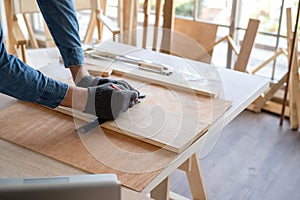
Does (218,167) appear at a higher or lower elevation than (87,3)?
lower

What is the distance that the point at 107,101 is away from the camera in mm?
1250

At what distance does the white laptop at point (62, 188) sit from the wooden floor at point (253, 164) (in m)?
1.26

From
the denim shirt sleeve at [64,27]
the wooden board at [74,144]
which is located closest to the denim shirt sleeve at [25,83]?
the wooden board at [74,144]

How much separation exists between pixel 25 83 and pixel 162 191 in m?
0.56

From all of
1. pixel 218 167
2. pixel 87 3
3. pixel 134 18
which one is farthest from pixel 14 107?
pixel 134 18

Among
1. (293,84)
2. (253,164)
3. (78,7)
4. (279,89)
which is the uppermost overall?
(78,7)

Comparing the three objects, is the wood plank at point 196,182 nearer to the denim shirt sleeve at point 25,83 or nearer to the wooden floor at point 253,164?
the wooden floor at point 253,164

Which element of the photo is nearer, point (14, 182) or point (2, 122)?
point (14, 182)

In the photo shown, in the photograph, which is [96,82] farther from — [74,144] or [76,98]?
[74,144]

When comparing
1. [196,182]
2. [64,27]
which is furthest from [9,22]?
[196,182]

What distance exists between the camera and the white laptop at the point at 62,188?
2.34 feet

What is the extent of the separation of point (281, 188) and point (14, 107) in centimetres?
144

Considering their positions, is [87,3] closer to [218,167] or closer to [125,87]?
[218,167]

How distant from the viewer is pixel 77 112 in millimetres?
1307
